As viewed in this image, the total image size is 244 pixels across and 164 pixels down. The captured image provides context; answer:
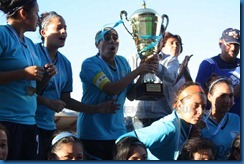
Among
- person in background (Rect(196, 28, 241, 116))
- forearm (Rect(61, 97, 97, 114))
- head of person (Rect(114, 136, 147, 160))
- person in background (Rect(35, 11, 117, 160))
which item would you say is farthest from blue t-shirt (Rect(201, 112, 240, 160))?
forearm (Rect(61, 97, 97, 114))

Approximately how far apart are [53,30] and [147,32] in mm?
781

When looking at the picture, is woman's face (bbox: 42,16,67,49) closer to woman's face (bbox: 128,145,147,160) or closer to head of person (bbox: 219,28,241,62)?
woman's face (bbox: 128,145,147,160)

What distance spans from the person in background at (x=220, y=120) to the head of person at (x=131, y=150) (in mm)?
419

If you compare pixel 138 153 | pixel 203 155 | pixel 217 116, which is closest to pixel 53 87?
pixel 138 153

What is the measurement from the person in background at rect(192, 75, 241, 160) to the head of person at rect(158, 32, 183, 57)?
1.92 feet

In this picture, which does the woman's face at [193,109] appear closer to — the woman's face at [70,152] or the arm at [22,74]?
the woman's face at [70,152]

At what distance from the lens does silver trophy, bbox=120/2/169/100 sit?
335cm

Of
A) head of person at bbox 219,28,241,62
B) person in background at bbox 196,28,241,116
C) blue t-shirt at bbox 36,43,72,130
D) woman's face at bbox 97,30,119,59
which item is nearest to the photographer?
blue t-shirt at bbox 36,43,72,130

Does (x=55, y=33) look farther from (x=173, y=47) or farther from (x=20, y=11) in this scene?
(x=173, y=47)

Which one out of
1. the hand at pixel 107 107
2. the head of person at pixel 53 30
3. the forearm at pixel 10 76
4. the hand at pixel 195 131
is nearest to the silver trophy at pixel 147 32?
the hand at pixel 107 107

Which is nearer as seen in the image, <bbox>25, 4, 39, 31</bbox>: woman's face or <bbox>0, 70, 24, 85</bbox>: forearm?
<bbox>0, 70, 24, 85</bbox>: forearm

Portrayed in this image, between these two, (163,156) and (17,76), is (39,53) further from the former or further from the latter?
(163,156)

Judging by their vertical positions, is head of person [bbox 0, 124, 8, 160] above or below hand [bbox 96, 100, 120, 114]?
below

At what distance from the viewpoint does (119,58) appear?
3.32 metres
